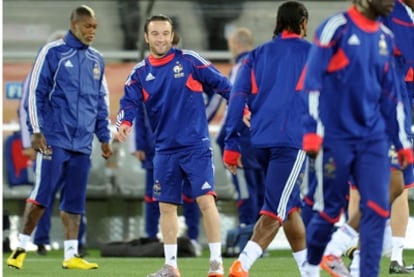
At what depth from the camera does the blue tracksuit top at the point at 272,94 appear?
34.8ft

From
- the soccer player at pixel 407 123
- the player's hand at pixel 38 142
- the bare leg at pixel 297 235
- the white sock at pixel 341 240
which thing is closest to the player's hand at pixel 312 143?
the white sock at pixel 341 240

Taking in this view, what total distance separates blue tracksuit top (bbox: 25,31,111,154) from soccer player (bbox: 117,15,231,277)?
77.1 inches

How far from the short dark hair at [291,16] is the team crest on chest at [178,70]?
3.60 ft

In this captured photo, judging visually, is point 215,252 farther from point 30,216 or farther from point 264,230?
point 30,216

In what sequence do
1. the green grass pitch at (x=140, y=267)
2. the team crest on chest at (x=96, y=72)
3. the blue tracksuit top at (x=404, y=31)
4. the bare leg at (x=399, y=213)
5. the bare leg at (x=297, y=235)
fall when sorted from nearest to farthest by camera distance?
the bare leg at (x=297, y=235) → the blue tracksuit top at (x=404, y=31) → the bare leg at (x=399, y=213) → the green grass pitch at (x=140, y=267) → the team crest on chest at (x=96, y=72)

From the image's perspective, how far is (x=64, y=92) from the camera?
44.6 feet

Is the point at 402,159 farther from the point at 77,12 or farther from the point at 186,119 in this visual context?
Answer: the point at 77,12

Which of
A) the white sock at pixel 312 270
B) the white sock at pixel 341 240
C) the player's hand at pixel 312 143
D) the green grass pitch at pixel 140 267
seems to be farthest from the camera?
the green grass pitch at pixel 140 267

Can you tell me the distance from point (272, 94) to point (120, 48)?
36.1 ft

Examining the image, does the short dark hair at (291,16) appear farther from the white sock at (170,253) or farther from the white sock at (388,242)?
the white sock at (388,242)

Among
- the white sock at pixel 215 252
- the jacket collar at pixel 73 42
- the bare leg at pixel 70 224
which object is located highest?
the jacket collar at pixel 73 42

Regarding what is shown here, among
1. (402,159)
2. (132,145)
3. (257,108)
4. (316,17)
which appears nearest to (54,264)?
(132,145)

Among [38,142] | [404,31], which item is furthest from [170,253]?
[404,31]

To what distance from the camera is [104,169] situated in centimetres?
1889
